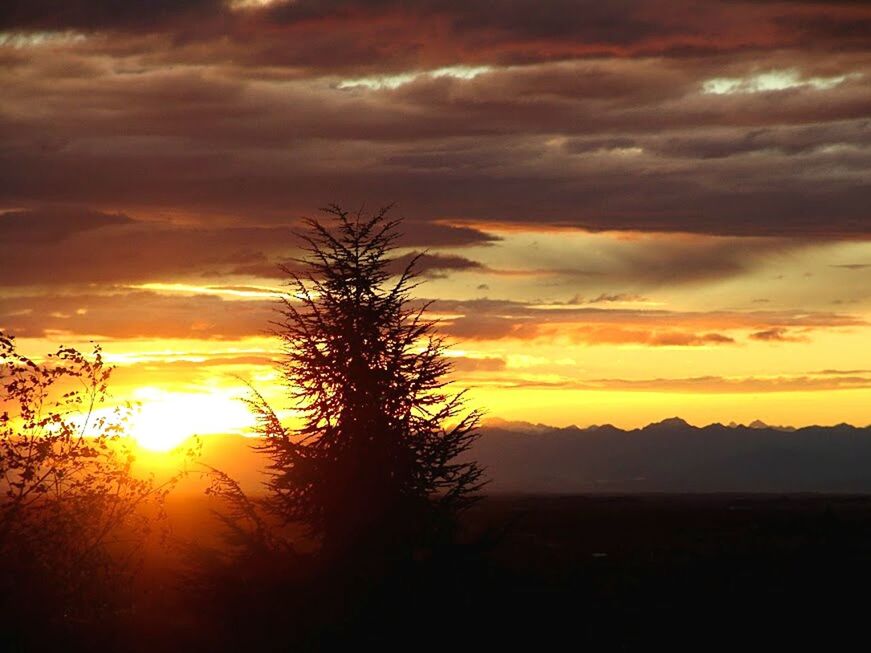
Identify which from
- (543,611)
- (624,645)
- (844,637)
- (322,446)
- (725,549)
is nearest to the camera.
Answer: (543,611)

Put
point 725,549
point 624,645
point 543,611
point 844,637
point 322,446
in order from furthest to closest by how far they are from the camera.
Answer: point 725,549 < point 844,637 < point 624,645 < point 322,446 < point 543,611

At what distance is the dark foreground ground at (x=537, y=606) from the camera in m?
22.6

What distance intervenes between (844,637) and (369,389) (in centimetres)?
1829

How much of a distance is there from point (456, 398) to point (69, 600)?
1006cm

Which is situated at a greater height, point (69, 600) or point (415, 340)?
point (415, 340)

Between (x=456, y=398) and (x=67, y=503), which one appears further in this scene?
(x=456, y=398)

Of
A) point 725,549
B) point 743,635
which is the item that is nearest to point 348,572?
point 743,635

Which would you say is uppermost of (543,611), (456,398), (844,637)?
(456,398)

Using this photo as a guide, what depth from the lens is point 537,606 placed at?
2408 cm

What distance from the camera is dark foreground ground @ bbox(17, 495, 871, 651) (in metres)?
22.6

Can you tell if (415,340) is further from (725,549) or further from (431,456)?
(725,549)

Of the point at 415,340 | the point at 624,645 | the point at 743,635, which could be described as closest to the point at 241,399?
the point at 415,340

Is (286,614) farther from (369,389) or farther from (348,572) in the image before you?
(369,389)

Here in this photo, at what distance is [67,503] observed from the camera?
25188 millimetres
